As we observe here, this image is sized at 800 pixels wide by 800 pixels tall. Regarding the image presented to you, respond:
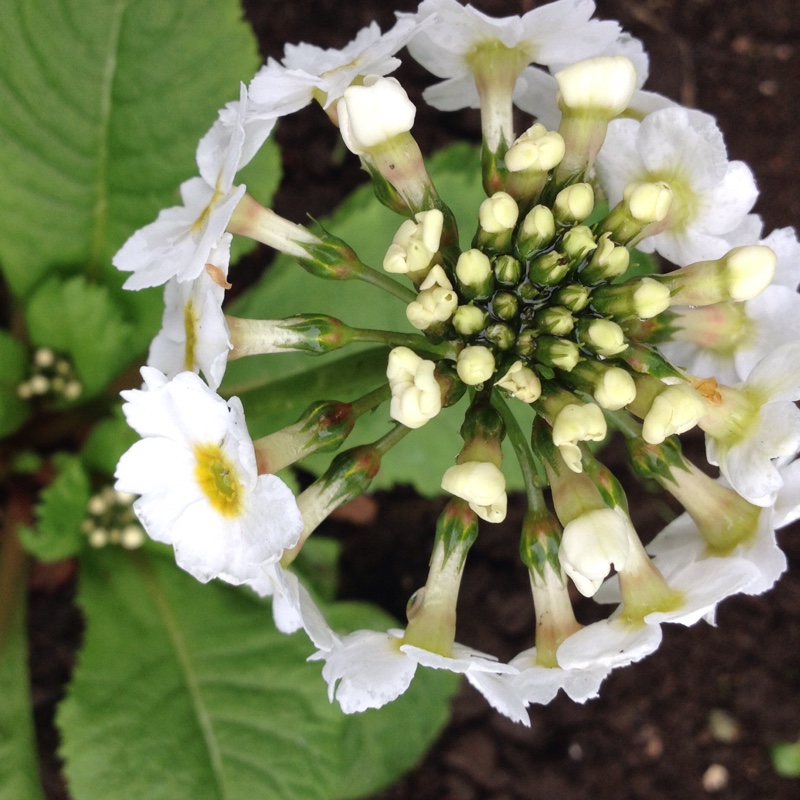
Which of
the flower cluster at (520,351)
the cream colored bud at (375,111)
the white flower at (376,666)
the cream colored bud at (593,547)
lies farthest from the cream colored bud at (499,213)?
the white flower at (376,666)

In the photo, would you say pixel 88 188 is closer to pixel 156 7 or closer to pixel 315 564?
pixel 156 7

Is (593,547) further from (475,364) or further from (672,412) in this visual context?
(475,364)

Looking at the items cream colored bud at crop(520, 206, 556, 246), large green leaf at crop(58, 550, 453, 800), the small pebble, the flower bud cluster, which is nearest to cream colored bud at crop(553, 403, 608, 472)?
cream colored bud at crop(520, 206, 556, 246)

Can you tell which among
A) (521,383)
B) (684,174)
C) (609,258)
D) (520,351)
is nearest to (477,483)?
(521,383)

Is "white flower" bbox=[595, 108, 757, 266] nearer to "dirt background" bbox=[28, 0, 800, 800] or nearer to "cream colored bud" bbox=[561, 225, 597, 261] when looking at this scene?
"cream colored bud" bbox=[561, 225, 597, 261]

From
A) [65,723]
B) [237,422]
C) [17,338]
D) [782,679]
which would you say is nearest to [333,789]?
[65,723]
